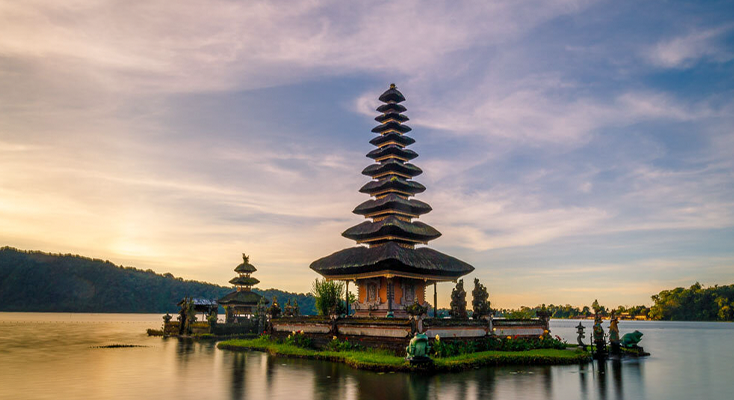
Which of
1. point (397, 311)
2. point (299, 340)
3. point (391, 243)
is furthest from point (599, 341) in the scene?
point (299, 340)

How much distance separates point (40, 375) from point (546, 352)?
92.7 ft

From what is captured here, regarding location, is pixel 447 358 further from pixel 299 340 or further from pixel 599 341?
pixel 299 340

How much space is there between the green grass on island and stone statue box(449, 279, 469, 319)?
7.24 m

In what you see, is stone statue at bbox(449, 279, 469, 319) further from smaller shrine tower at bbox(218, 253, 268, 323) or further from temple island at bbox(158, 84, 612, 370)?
smaller shrine tower at bbox(218, 253, 268, 323)

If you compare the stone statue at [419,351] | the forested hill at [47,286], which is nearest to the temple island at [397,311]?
the stone statue at [419,351]

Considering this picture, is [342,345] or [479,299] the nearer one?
[342,345]

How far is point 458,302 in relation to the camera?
3834 centimetres

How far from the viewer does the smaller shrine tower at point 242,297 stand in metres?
63.0

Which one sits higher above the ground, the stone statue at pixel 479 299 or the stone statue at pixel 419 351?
the stone statue at pixel 479 299

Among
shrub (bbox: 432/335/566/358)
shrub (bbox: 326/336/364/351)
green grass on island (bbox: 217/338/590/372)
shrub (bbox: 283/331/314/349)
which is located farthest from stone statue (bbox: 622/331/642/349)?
shrub (bbox: 283/331/314/349)

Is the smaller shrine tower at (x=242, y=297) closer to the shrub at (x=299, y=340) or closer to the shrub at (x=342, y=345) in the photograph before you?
the shrub at (x=299, y=340)

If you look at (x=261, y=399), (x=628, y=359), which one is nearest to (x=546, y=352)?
(x=628, y=359)

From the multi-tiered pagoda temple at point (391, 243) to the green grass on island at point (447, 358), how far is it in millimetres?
6355

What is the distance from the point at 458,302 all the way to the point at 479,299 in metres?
2.28
